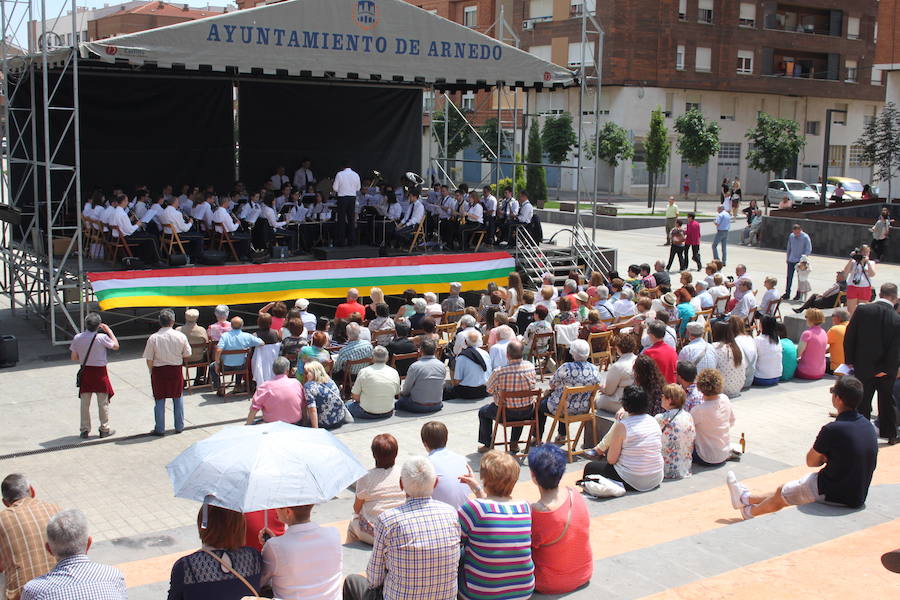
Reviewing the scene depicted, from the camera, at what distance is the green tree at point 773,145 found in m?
42.4

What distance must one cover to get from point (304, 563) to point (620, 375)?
5048 mm

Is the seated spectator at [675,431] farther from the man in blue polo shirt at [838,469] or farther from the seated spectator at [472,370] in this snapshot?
the seated spectator at [472,370]

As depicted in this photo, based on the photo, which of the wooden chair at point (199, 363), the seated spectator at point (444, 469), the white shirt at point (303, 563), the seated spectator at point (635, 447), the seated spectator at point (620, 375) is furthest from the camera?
the wooden chair at point (199, 363)

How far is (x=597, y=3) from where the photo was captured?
48156 millimetres

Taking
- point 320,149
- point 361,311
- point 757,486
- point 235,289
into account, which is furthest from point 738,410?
point 320,149

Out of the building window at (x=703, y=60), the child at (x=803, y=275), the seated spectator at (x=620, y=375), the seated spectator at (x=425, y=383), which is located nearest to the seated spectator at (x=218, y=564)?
the seated spectator at (x=620, y=375)

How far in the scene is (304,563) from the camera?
15.6 ft

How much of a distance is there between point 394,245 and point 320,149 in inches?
154

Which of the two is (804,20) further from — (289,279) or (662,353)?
(662,353)

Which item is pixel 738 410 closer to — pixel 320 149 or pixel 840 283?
pixel 840 283

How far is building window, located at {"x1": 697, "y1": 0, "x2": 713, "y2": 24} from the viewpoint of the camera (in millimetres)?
49753

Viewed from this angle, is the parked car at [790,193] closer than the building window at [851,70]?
Yes

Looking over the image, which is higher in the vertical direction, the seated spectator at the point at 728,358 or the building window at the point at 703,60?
the building window at the point at 703,60

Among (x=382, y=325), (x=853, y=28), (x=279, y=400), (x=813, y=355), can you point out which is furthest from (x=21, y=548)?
(x=853, y=28)
